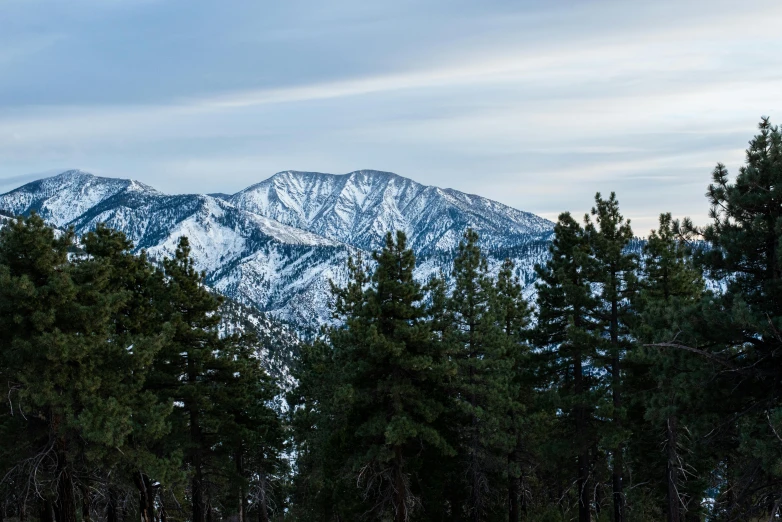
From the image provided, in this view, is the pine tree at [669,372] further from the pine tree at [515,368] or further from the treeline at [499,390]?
the pine tree at [515,368]

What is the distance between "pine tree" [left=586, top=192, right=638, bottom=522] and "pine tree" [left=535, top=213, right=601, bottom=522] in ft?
1.62

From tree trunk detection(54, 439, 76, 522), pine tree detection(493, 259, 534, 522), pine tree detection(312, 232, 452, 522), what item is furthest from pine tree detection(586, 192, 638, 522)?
tree trunk detection(54, 439, 76, 522)

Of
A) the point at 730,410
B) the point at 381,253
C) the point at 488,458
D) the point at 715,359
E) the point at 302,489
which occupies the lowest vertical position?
the point at 302,489

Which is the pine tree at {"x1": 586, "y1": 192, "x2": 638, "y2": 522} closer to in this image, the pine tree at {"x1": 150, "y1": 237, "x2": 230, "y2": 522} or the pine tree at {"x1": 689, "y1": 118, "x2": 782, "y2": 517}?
the pine tree at {"x1": 689, "y1": 118, "x2": 782, "y2": 517}

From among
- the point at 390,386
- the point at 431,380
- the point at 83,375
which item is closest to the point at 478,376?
the point at 431,380

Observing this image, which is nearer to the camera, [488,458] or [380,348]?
[380,348]

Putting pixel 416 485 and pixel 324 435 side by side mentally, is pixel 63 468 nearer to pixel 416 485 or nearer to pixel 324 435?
pixel 324 435

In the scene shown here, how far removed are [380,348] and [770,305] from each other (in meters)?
12.0

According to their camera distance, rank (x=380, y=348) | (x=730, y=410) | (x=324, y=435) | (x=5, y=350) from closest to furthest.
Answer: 1. (x=730, y=410)
2. (x=5, y=350)
3. (x=380, y=348)
4. (x=324, y=435)

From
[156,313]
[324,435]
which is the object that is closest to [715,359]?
[324,435]

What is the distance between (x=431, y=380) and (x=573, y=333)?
5432 millimetres

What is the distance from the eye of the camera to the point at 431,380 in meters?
Result: 23.2

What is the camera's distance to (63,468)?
17234mm

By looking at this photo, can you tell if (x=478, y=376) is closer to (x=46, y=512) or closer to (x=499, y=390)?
(x=499, y=390)
